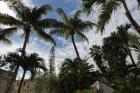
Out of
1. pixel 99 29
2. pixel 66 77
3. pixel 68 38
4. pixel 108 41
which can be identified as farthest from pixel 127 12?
pixel 108 41

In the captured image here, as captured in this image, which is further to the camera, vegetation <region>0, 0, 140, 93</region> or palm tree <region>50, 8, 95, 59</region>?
palm tree <region>50, 8, 95, 59</region>

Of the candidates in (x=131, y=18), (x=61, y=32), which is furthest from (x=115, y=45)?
(x=131, y=18)

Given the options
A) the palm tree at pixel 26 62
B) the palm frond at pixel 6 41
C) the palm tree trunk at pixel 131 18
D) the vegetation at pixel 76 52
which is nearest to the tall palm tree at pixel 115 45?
the vegetation at pixel 76 52

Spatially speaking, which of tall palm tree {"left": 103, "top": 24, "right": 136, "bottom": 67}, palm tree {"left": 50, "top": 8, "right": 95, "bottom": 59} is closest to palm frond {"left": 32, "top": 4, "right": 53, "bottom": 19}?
palm tree {"left": 50, "top": 8, "right": 95, "bottom": 59}

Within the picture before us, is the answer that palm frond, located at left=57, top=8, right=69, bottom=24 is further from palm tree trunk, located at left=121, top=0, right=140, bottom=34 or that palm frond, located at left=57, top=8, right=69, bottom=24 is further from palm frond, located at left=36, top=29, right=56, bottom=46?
palm tree trunk, located at left=121, top=0, right=140, bottom=34

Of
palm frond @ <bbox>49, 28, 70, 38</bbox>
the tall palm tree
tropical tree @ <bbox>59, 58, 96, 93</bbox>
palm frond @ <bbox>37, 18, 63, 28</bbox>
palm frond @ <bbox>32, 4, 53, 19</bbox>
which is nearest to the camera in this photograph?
palm frond @ <bbox>32, 4, 53, 19</bbox>

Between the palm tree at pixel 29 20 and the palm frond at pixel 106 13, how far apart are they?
577 inches

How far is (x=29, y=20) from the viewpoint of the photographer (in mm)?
28516

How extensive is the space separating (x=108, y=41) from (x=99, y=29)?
35.7 m

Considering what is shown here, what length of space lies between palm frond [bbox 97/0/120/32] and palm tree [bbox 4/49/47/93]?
17996 millimetres

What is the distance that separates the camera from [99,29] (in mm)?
13930

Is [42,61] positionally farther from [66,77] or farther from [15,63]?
[66,77]

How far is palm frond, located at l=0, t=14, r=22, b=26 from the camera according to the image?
88.5 feet

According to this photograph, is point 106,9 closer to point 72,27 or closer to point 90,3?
point 90,3
